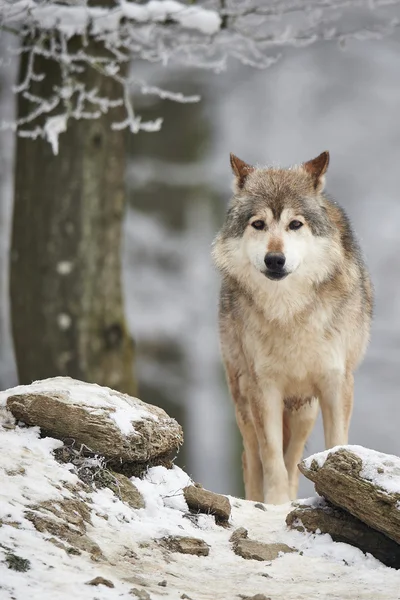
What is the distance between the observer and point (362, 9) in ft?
41.9

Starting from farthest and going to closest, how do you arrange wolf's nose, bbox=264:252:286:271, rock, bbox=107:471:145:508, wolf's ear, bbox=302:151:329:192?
wolf's ear, bbox=302:151:329:192, wolf's nose, bbox=264:252:286:271, rock, bbox=107:471:145:508

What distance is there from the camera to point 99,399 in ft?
15.0

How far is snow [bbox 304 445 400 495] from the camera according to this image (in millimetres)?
4098

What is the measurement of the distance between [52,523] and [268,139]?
38.1 ft

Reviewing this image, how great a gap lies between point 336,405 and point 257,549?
2.04 meters

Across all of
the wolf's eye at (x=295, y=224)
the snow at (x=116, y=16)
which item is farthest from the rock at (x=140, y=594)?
the snow at (x=116, y=16)

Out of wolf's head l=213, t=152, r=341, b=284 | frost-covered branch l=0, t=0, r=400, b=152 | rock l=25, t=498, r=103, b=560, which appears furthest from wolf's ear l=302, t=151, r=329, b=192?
rock l=25, t=498, r=103, b=560

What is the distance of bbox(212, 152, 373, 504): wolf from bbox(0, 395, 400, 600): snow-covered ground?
149 centimetres

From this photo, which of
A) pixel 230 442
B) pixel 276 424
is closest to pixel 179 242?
pixel 230 442

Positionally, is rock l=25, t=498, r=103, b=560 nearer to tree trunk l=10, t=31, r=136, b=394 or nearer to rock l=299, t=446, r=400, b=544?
rock l=299, t=446, r=400, b=544

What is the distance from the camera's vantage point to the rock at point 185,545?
4031 millimetres

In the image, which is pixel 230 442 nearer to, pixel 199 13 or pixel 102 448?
pixel 199 13

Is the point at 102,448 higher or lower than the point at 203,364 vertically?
higher

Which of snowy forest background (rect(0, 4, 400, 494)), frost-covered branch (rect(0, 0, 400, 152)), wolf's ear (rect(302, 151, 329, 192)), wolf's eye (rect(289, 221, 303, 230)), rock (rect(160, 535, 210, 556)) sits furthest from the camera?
snowy forest background (rect(0, 4, 400, 494))
